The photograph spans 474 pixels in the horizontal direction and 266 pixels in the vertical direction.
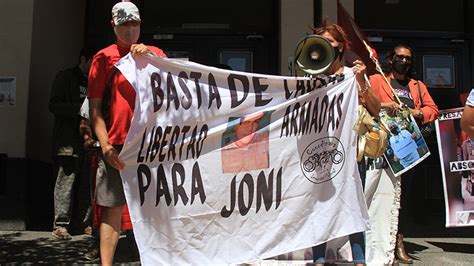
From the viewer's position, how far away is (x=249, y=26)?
781 centimetres

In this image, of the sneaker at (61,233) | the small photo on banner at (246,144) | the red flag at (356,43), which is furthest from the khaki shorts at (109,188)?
the sneaker at (61,233)

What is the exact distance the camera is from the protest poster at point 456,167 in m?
5.78

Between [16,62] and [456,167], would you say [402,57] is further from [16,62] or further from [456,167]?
[16,62]

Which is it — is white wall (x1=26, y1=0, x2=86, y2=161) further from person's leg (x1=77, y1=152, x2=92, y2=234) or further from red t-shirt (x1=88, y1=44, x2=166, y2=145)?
red t-shirt (x1=88, y1=44, x2=166, y2=145)

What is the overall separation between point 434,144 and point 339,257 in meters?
3.69

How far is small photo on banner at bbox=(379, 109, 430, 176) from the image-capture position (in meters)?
4.48

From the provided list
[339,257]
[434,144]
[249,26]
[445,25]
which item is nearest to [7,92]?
[249,26]

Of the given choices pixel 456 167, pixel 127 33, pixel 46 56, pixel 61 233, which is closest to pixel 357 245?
pixel 127 33

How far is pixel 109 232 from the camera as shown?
367 centimetres

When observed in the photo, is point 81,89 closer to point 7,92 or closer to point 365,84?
point 7,92

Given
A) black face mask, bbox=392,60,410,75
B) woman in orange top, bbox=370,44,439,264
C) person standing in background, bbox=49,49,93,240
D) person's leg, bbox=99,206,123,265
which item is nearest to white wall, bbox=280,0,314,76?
woman in orange top, bbox=370,44,439,264

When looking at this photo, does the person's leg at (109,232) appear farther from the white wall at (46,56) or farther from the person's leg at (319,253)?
the white wall at (46,56)

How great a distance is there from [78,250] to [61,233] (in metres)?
0.66

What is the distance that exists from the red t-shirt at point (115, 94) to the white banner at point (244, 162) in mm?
126
